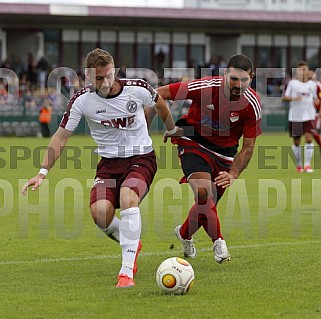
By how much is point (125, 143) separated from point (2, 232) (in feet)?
11.7

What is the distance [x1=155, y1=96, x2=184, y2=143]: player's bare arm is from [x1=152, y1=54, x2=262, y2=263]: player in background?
15 centimetres

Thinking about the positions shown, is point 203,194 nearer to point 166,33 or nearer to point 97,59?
point 97,59

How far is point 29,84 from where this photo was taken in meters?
36.6

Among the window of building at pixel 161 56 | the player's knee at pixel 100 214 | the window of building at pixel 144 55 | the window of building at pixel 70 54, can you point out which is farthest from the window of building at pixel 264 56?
the player's knee at pixel 100 214

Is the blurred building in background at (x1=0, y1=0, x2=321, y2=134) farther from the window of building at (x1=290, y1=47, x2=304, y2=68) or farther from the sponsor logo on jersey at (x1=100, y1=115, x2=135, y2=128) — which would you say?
the sponsor logo on jersey at (x1=100, y1=115, x2=135, y2=128)

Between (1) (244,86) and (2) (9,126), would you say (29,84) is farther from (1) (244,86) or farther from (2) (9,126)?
(1) (244,86)

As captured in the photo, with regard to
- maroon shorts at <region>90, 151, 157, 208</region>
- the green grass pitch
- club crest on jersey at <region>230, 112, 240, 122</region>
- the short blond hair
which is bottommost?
the green grass pitch

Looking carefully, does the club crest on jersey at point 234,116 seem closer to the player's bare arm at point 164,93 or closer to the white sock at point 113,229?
the player's bare arm at point 164,93

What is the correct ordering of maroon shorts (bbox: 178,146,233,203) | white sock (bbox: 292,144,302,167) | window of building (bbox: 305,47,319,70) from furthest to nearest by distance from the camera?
window of building (bbox: 305,47,319,70) → white sock (bbox: 292,144,302,167) → maroon shorts (bbox: 178,146,233,203)

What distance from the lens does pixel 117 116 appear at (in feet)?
26.1

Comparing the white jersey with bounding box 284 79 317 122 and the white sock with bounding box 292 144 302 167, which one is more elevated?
the white jersey with bounding box 284 79 317 122

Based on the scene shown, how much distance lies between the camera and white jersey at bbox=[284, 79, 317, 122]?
66.1ft

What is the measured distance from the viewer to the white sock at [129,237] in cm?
751

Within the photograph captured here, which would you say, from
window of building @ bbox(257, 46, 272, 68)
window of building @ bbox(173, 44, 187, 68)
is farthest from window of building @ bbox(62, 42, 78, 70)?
window of building @ bbox(257, 46, 272, 68)
